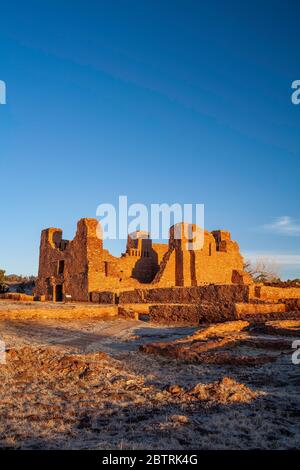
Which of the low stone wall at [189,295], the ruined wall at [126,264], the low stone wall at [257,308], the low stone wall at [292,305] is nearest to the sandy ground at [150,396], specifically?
the low stone wall at [257,308]

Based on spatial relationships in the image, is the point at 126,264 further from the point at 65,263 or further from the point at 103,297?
the point at 103,297

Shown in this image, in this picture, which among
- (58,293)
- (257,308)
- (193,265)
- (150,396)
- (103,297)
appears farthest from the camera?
(58,293)

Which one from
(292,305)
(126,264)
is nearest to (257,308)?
(292,305)

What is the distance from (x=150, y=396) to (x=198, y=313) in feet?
34.3

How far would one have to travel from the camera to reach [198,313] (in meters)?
16.3

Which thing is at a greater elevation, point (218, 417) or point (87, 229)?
point (87, 229)

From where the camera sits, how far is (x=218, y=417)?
16.1 ft

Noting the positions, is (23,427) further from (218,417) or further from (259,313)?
(259,313)

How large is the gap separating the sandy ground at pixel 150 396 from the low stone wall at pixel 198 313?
4.81m

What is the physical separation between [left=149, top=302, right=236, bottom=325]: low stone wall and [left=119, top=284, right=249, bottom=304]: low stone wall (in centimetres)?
185

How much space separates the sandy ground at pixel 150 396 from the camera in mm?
4344

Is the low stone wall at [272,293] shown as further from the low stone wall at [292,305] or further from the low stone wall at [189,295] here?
the low stone wall at [292,305]

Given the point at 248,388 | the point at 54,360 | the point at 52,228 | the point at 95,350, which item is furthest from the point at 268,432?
the point at 52,228
